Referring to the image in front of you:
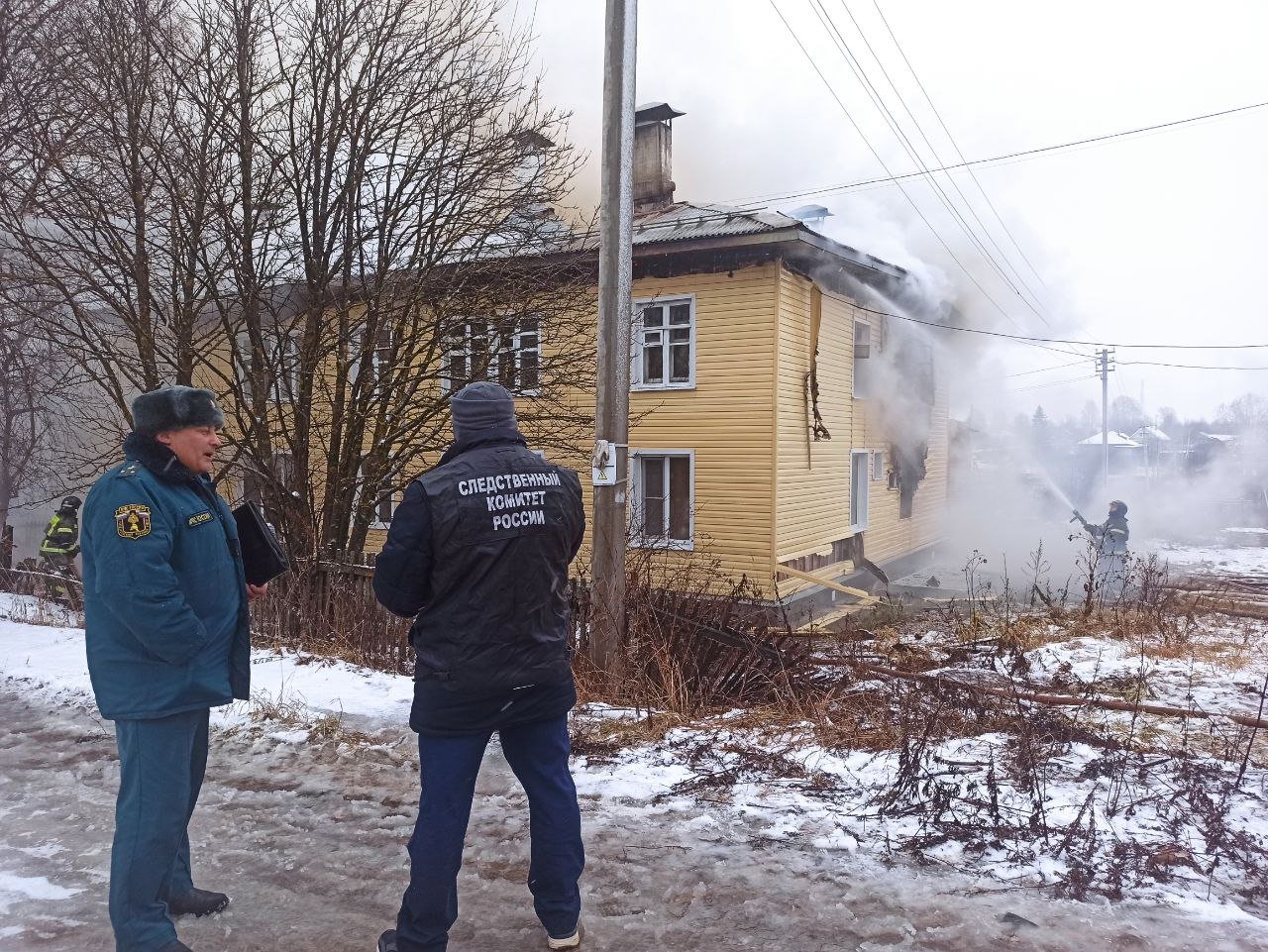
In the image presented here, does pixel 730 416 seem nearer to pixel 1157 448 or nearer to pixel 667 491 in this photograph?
pixel 667 491

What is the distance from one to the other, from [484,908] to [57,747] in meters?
3.36

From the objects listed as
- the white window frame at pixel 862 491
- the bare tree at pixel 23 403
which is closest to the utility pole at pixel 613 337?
the bare tree at pixel 23 403

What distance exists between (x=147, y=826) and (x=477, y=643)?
46.1 inches

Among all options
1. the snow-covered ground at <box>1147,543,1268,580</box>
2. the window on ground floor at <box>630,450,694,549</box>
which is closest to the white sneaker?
the window on ground floor at <box>630,450,694,549</box>

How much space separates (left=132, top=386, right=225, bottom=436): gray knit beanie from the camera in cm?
286

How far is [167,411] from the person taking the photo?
9.41 feet

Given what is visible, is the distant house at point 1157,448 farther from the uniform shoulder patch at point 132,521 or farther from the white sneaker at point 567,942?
the uniform shoulder patch at point 132,521

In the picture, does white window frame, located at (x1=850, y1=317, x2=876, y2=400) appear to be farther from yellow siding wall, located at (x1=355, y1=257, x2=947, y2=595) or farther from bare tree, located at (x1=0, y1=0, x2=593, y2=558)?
bare tree, located at (x1=0, y1=0, x2=593, y2=558)

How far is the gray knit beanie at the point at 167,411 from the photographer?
2.86 meters

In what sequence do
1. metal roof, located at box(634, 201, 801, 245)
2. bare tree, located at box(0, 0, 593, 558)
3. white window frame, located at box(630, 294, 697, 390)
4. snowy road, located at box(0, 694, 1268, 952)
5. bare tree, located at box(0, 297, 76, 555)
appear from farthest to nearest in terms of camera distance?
white window frame, located at box(630, 294, 697, 390) < metal roof, located at box(634, 201, 801, 245) < bare tree, located at box(0, 297, 76, 555) < bare tree, located at box(0, 0, 593, 558) < snowy road, located at box(0, 694, 1268, 952)

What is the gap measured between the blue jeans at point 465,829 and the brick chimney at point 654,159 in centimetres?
1673

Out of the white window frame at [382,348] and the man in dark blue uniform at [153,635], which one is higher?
the white window frame at [382,348]

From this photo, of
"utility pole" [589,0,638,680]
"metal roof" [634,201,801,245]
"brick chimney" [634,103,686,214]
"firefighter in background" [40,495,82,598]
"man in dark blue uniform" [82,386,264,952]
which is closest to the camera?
"man in dark blue uniform" [82,386,264,952]

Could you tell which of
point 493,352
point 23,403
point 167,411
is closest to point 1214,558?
point 493,352
